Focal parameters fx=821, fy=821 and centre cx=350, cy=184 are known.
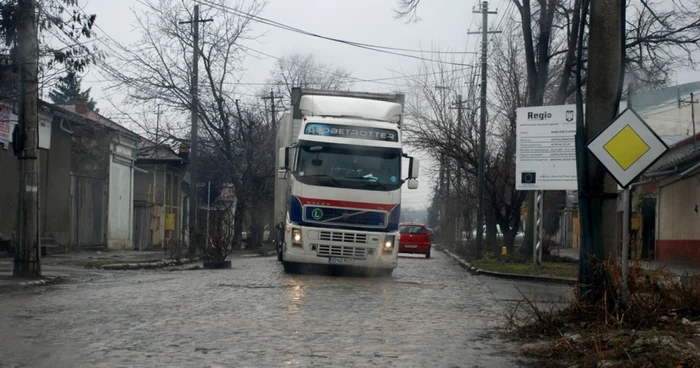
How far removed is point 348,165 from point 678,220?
1658cm

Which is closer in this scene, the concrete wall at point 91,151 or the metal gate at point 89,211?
the metal gate at point 89,211

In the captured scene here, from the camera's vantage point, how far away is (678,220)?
29812mm

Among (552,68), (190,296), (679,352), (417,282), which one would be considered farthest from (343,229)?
(552,68)

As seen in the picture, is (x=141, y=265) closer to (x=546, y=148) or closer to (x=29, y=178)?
(x=29, y=178)

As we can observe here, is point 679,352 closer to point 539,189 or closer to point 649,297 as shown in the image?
point 649,297

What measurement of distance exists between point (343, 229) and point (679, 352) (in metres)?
11.5

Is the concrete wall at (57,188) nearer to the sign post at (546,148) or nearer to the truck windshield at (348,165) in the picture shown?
the truck windshield at (348,165)

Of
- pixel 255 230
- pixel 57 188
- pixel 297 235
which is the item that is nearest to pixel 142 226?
pixel 255 230

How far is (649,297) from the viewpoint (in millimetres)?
9766

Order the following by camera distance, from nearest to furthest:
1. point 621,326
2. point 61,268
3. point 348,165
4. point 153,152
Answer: point 621,326 < point 348,165 < point 61,268 < point 153,152

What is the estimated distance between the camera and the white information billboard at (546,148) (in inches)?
917

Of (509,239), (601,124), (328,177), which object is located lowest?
(509,239)

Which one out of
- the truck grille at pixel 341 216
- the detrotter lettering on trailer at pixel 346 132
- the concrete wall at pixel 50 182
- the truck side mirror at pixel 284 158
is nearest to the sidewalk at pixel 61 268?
the concrete wall at pixel 50 182

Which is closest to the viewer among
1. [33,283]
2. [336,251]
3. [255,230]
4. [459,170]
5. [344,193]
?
[33,283]
